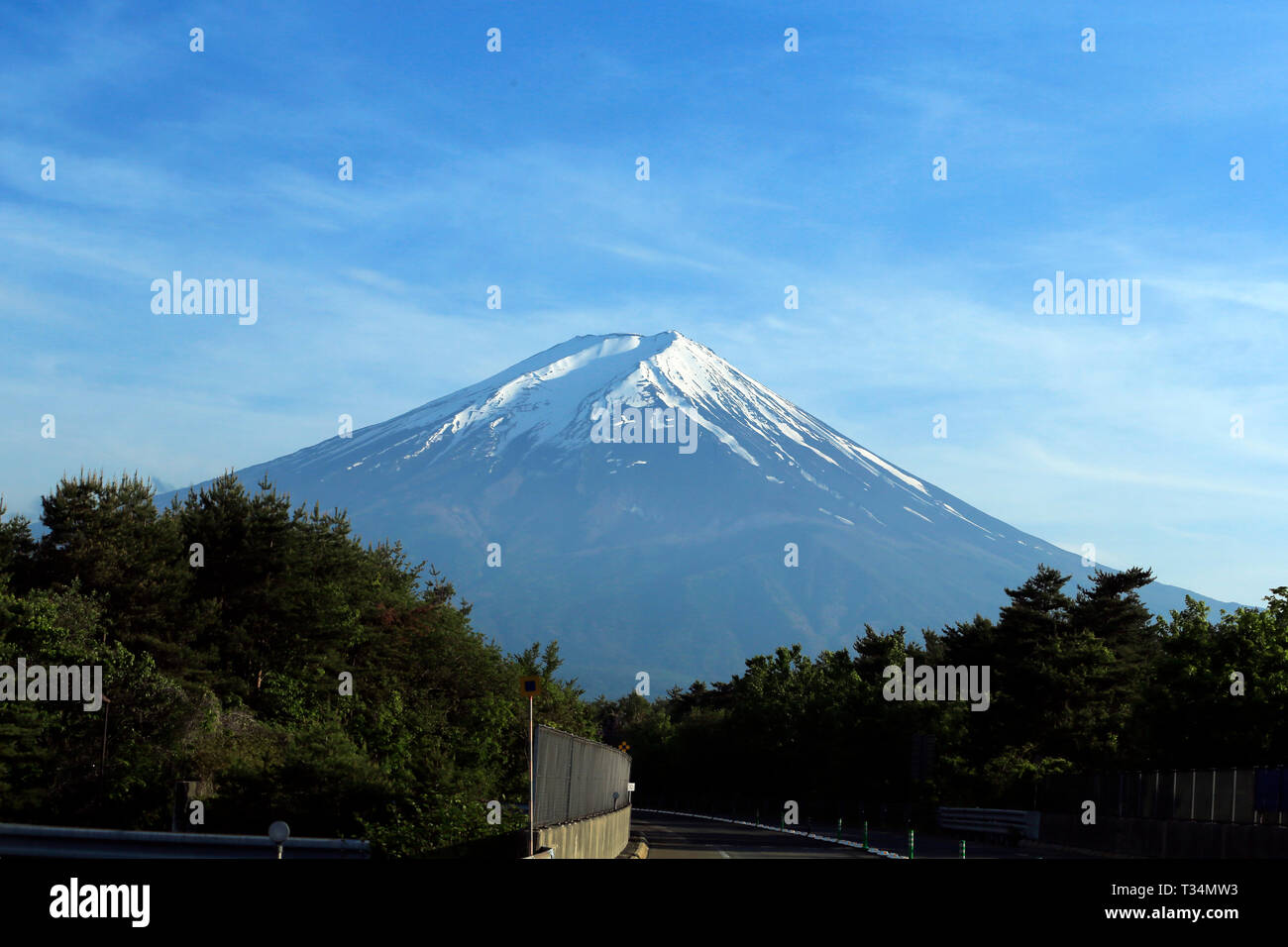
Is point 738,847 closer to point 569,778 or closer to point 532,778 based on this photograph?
point 569,778

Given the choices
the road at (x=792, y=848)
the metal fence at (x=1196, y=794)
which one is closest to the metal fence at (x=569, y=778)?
the road at (x=792, y=848)

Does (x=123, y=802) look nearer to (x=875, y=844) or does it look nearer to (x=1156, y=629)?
(x=875, y=844)

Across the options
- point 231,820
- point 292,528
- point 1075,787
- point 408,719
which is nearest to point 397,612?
point 292,528

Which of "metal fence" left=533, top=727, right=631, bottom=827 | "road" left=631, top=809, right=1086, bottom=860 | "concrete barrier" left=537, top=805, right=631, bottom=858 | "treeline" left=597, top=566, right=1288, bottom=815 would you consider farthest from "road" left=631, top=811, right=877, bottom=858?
"treeline" left=597, top=566, right=1288, bottom=815

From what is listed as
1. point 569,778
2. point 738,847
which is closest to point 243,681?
point 738,847

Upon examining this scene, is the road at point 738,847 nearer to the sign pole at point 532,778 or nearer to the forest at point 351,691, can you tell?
the forest at point 351,691

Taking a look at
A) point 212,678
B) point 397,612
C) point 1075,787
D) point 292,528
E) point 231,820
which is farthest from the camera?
point 397,612

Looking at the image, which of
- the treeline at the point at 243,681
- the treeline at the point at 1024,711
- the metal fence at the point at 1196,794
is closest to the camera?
the metal fence at the point at 1196,794
